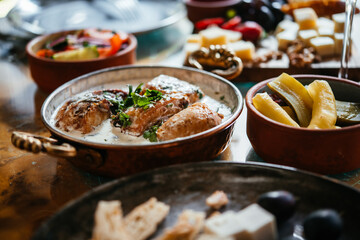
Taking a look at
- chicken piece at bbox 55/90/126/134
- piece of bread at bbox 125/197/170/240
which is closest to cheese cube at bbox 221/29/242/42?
chicken piece at bbox 55/90/126/134

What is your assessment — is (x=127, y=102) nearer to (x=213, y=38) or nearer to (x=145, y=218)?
(x=145, y=218)

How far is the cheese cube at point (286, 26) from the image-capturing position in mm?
2107

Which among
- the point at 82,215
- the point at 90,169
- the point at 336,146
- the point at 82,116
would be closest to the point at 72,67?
the point at 82,116

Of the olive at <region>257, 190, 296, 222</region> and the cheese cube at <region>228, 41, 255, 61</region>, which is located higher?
the olive at <region>257, 190, 296, 222</region>

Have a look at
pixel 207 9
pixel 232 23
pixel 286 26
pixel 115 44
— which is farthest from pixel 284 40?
pixel 115 44

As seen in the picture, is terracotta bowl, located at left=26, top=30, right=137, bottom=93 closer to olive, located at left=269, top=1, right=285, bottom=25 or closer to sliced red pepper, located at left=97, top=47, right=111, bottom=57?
sliced red pepper, located at left=97, top=47, right=111, bottom=57

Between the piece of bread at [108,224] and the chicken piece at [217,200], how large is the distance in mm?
196

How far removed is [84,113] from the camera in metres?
1.16

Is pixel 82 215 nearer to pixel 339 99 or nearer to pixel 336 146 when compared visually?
pixel 336 146

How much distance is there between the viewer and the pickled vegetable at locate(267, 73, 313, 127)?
43.4 inches

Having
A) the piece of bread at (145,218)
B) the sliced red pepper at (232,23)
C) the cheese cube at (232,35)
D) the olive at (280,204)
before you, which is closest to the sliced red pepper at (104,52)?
the cheese cube at (232,35)

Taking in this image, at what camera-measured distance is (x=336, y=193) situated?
83 cm

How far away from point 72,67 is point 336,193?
43.8 inches

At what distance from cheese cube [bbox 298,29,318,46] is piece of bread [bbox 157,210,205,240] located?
4.50 feet
